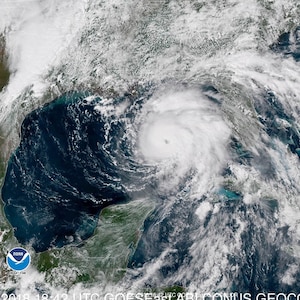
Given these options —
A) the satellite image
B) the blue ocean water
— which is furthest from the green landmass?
the blue ocean water

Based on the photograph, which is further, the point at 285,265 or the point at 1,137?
the point at 1,137

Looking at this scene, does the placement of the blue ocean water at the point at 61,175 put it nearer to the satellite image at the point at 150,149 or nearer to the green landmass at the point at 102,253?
the satellite image at the point at 150,149

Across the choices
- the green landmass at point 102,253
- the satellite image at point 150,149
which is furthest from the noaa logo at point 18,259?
the green landmass at point 102,253

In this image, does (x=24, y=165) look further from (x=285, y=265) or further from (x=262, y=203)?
(x=285, y=265)

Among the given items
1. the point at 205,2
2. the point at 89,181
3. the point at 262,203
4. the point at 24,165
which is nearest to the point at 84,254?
the point at 89,181

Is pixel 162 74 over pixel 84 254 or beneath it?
over

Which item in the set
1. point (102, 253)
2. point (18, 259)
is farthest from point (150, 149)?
point (18, 259)
